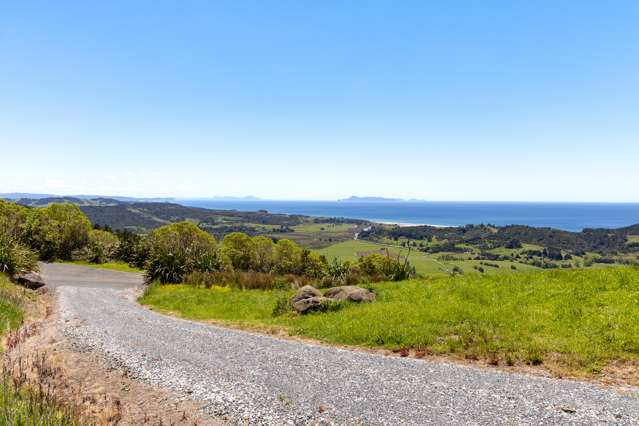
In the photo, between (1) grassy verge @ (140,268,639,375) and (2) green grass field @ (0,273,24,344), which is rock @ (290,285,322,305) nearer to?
(1) grassy verge @ (140,268,639,375)

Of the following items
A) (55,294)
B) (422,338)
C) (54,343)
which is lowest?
(55,294)

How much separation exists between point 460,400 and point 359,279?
56.6ft

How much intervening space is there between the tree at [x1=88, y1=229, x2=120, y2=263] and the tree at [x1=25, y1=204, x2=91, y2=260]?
2243 mm

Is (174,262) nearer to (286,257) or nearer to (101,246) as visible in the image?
(101,246)

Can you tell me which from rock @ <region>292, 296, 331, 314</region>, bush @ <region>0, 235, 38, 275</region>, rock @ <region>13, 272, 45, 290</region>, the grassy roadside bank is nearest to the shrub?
bush @ <region>0, 235, 38, 275</region>

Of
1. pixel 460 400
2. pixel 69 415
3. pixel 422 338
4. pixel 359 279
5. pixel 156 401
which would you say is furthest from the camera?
pixel 359 279

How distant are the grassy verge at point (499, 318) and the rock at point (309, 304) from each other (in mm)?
468

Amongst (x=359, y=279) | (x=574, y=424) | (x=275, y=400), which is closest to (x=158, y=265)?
(x=359, y=279)

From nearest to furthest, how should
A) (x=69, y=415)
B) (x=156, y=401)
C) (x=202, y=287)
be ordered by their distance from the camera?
(x=69, y=415)
(x=156, y=401)
(x=202, y=287)

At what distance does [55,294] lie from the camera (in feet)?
83.9

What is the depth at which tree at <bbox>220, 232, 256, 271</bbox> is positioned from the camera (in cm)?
5740

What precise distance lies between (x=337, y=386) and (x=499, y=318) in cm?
748

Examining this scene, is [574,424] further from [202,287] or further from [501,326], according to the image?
[202,287]

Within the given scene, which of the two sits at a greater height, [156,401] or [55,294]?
[156,401]
